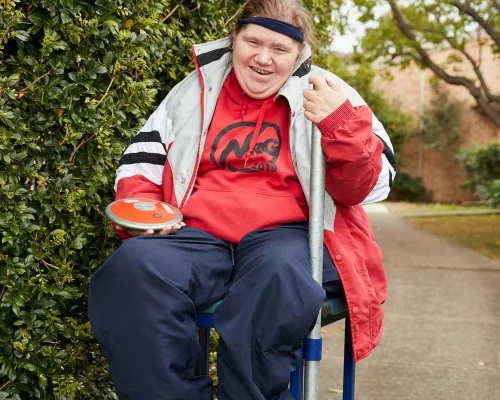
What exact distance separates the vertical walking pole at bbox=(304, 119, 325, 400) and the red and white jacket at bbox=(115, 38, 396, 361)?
0.12 ft

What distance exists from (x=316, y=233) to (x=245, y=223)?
0.29 m

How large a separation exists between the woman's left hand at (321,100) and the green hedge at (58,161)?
81 cm

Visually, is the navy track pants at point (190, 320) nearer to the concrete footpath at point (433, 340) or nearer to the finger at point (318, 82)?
the finger at point (318, 82)

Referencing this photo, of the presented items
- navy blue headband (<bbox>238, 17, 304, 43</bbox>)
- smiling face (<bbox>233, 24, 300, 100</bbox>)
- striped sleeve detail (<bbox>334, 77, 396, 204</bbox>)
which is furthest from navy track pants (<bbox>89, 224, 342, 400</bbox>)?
navy blue headband (<bbox>238, 17, 304, 43</bbox>)

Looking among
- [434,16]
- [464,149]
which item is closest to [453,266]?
[434,16]

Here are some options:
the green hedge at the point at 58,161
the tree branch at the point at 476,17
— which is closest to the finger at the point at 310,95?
the green hedge at the point at 58,161

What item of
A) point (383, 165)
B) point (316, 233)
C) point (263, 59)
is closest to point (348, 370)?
point (316, 233)

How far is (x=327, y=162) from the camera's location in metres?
2.52

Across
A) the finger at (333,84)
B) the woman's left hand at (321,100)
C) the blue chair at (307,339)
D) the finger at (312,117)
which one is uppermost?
the finger at (333,84)

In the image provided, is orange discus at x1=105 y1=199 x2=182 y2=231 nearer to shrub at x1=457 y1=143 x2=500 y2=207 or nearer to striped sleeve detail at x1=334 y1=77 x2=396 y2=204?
striped sleeve detail at x1=334 y1=77 x2=396 y2=204

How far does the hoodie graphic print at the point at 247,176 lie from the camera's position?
2.66 m

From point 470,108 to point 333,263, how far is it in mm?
26310

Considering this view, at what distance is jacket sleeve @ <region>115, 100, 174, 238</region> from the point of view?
9.23ft

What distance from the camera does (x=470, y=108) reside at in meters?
27.7
